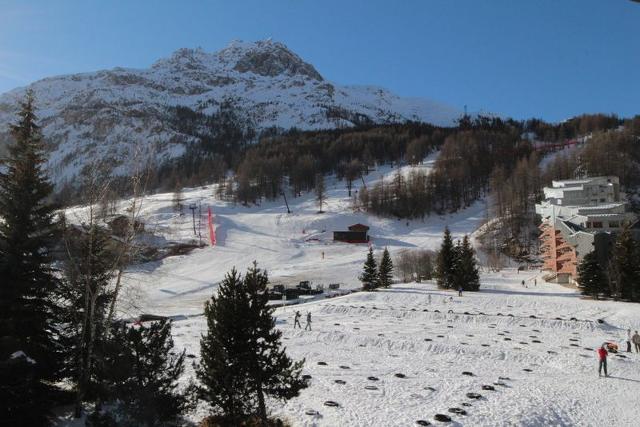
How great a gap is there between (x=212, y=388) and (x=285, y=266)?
60.3 metres

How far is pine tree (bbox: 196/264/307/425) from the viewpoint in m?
13.8

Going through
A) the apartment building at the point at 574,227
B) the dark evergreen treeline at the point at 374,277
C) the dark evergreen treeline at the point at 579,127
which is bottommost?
the dark evergreen treeline at the point at 374,277

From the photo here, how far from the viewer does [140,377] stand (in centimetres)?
1420

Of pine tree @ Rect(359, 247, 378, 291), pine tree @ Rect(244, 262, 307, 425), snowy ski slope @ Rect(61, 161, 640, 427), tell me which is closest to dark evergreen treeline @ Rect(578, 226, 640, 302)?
snowy ski slope @ Rect(61, 161, 640, 427)

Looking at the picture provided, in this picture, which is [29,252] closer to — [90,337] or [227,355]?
[90,337]

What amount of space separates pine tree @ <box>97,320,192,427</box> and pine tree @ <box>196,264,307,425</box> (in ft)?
4.43

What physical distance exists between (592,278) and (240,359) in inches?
1646

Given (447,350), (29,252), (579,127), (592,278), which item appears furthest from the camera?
(579,127)

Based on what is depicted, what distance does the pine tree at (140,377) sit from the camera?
13.8m

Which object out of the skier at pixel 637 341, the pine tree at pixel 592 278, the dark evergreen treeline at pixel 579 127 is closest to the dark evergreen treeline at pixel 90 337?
the skier at pixel 637 341

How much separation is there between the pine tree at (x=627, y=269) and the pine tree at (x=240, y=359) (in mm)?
38702

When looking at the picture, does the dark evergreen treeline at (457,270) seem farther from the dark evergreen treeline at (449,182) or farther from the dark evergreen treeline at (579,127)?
the dark evergreen treeline at (579,127)

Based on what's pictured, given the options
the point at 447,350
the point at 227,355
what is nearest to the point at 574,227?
the point at 447,350

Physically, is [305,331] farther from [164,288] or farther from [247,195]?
[247,195]
